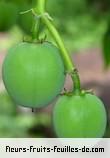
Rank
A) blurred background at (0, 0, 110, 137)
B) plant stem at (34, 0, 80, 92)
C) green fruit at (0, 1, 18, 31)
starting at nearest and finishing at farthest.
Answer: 1. plant stem at (34, 0, 80, 92)
2. green fruit at (0, 1, 18, 31)
3. blurred background at (0, 0, 110, 137)

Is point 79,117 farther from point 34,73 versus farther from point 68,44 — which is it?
point 68,44

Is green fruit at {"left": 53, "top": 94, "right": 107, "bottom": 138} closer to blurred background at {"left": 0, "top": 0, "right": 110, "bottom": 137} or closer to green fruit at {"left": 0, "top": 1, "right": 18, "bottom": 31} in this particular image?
green fruit at {"left": 0, "top": 1, "right": 18, "bottom": 31}

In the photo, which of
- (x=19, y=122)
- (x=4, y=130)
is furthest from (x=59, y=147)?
(x=19, y=122)

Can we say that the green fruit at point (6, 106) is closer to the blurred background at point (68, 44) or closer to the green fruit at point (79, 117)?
the blurred background at point (68, 44)

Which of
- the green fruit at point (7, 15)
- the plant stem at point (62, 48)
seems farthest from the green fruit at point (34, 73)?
the green fruit at point (7, 15)

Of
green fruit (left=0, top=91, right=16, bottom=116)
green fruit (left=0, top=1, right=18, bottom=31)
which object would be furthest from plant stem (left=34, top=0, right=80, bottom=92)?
green fruit (left=0, top=91, right=16, bottom=116)

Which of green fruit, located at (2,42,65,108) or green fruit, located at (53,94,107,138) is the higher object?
green fruit, located at (2,42,65,108)
